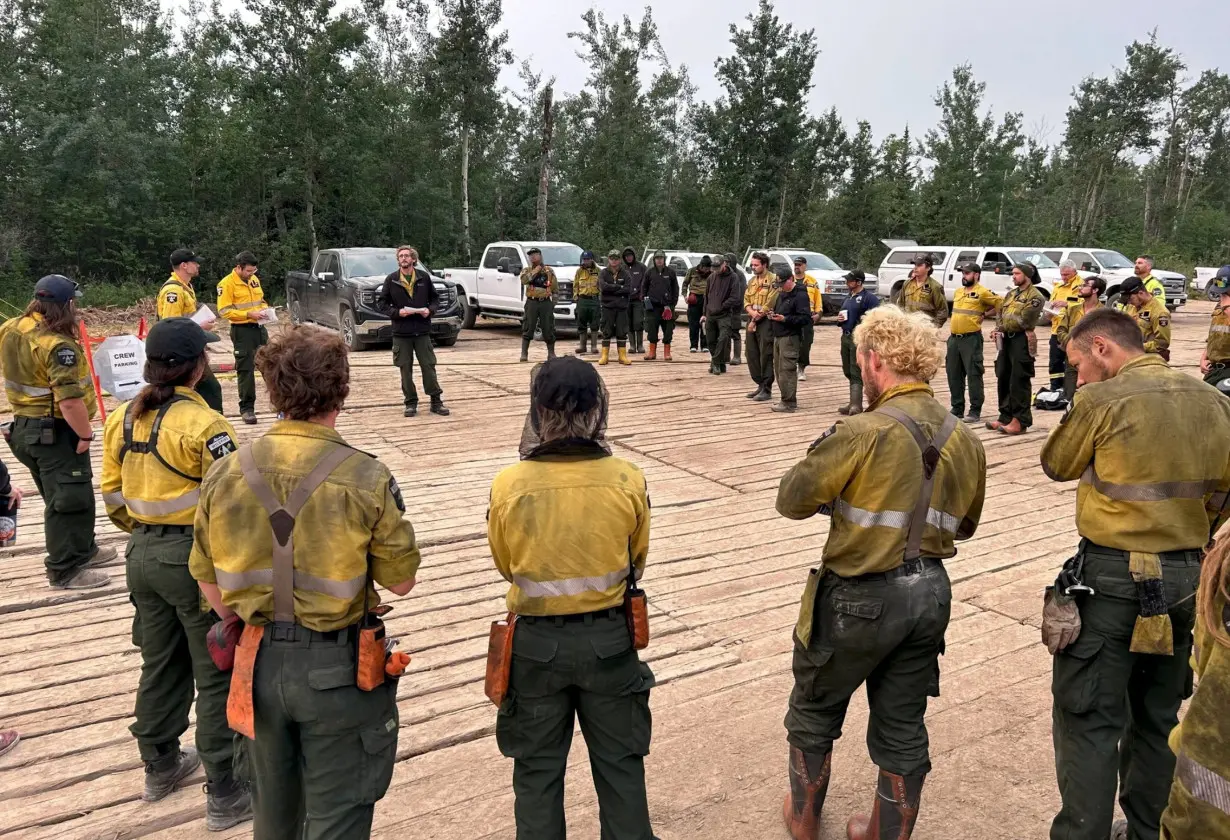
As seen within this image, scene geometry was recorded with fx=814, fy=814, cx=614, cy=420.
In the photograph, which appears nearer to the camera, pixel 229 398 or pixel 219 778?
pixel 219 778

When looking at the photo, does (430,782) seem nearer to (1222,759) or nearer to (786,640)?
(786,640)

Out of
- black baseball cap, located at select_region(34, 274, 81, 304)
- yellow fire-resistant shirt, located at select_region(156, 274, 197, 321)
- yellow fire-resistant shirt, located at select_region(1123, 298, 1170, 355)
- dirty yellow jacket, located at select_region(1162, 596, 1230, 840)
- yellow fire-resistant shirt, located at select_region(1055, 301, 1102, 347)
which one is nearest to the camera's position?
dirty yellow jacket, located at select_region(1162, 596, 1230, 840)

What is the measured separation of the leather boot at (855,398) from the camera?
9588mm

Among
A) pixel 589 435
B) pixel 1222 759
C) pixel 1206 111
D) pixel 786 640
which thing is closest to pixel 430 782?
pixel 589 435

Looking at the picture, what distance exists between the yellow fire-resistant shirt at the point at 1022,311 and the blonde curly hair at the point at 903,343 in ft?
21.5

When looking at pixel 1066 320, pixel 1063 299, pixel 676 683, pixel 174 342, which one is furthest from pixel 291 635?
pixel 1063 299

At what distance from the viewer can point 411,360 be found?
9.38 meters

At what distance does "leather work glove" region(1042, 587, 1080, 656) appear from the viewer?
8.23 feet

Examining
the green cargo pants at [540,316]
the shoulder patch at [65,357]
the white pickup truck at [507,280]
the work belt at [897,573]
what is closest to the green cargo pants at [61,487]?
the shoulder patch at [65,357]

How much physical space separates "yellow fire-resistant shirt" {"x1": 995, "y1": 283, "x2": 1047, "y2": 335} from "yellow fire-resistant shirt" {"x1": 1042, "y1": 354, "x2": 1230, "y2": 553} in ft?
20.6

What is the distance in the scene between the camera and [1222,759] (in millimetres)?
1152

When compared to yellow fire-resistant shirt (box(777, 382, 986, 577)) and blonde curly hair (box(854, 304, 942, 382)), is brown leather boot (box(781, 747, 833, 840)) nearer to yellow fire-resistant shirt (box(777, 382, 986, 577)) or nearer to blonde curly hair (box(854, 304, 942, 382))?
yellow fire-resistant shirt (box(777, 382, 986, 577))

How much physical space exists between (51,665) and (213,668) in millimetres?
1689

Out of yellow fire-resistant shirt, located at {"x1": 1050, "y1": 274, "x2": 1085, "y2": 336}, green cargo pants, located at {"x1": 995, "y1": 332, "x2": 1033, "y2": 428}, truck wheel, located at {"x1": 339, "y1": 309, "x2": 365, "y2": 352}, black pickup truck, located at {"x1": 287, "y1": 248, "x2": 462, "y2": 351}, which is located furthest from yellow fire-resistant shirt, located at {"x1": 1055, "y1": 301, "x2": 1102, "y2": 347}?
truck wheel, located at {"x1": 339, "y1": 309, "x2": 365, "y2": 352}
